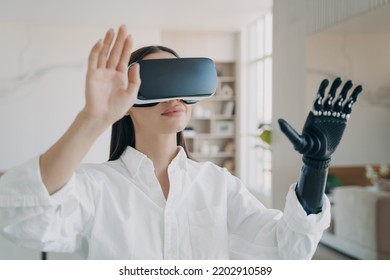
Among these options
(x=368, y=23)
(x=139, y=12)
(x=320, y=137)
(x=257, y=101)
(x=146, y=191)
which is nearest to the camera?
(x=320, y=137)

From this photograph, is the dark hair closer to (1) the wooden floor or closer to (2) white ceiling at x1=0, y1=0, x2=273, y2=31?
(2) white ceiling at x1=0, y1=0, x2=273, y2=31

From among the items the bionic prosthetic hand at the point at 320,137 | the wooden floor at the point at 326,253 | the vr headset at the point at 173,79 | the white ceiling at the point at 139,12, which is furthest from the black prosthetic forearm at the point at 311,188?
the wooden floor at the point at 326,253

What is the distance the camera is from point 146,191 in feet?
3.07

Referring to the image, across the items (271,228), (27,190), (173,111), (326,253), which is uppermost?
(173,111)

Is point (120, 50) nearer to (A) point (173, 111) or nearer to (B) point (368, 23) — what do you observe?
(A) point (173, 111)

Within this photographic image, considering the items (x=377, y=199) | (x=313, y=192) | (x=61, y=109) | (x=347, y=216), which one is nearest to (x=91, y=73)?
(x=313, y=192)

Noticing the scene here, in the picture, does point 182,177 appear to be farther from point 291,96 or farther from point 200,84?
point 291,96

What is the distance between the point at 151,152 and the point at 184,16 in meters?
0.52

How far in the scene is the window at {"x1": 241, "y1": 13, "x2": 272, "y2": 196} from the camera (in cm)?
138

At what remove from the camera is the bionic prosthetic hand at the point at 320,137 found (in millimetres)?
827

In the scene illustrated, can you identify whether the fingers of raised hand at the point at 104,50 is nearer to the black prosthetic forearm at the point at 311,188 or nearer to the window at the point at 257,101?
the black prosthetic forearm at the point at 311,188

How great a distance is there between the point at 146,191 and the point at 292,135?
311 mm

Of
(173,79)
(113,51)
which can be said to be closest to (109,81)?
(113,51)

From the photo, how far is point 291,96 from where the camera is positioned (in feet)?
5.22
